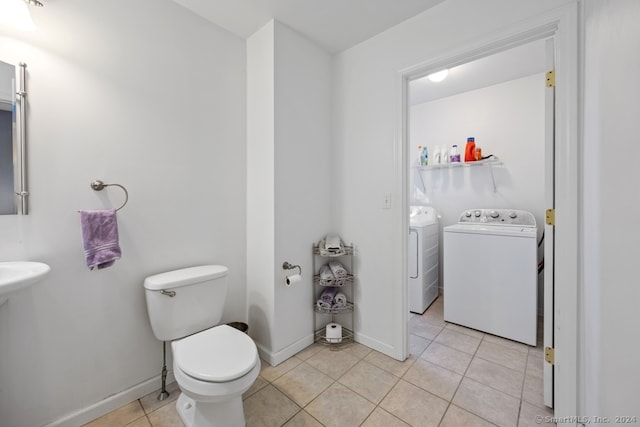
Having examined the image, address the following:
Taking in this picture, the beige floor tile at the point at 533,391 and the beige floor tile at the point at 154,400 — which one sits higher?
the beige floor tile at the point at 154,400

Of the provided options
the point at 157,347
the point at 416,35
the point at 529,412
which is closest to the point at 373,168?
the point at 416,35

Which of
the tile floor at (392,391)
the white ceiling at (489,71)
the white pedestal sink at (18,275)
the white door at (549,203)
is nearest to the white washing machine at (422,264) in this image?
the tile floor at (392,391)

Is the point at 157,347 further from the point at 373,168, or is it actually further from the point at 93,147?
the point at 373,168

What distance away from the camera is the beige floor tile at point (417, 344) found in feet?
6.43

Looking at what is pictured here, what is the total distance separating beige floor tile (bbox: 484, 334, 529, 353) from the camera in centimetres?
198

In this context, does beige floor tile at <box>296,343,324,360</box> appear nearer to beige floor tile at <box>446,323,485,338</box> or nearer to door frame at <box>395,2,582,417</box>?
beige floor tile at <box>446,323,485,338</box>

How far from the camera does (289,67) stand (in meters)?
1.82

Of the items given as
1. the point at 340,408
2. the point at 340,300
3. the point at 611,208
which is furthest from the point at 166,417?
the point at 611,208

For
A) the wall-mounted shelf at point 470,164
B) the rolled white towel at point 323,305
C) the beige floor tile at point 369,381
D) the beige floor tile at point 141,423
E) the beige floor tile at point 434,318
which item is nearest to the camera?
the beige floor tile at point 141,423

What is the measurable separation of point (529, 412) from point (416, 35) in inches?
91.6

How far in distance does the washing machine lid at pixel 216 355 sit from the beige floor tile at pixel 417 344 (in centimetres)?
132

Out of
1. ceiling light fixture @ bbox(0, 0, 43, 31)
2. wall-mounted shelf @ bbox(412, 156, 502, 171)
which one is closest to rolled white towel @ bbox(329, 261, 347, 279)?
wall-mounted shelf @ bbox(412, 156, 502, 171)

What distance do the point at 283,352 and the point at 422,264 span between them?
1566 millimetres

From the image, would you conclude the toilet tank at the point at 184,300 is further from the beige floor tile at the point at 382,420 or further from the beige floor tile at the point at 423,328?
the beige floor tile at the point at 423,328
